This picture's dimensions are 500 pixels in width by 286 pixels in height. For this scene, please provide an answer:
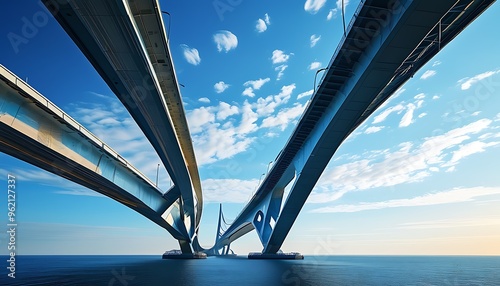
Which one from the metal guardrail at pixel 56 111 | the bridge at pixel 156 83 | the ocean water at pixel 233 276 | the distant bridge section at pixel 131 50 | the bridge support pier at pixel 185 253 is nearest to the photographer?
the distant bridge section at pixel 131 50

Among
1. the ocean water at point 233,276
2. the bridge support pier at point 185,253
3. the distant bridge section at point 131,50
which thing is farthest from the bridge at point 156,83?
the bridge support pier at point 185,253

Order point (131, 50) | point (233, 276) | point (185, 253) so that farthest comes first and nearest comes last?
point (185, 253)
point (233, 276)
point (131, 50)

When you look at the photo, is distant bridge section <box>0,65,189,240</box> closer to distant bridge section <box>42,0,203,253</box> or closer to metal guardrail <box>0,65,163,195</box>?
metal guardrail <box>0,65,163,195</box>

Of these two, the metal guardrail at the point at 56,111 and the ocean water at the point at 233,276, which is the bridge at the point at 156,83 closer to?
the metal guardrail at the point at 56,111

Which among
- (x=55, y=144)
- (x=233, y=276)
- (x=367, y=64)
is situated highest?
(x=367, y=64)

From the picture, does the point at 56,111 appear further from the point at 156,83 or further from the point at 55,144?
the point at 156,83

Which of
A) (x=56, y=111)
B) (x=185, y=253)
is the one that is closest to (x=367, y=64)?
(x=56, y=111)
